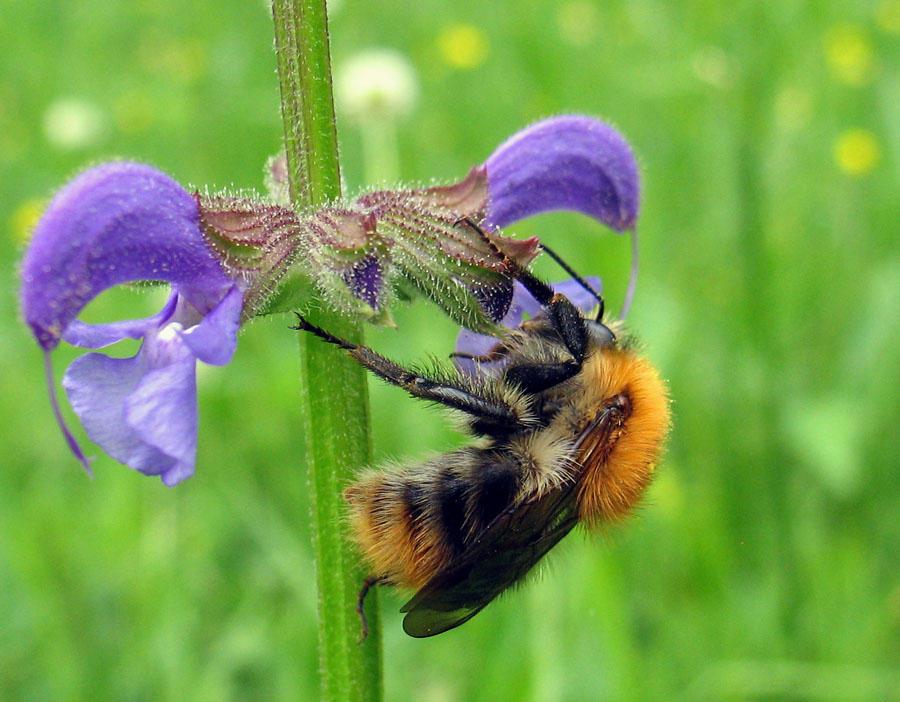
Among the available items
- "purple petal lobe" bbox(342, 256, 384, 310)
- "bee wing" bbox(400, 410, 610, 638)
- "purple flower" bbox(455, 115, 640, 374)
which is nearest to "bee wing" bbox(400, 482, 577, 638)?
"bee wing" bbox(400, 410, 610, 638)

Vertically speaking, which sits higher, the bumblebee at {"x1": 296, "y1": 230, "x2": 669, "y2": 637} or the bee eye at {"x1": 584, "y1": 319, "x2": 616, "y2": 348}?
the bee eye at {"x1": 584, "y1": 319, "x2": 616, "y2": 348}

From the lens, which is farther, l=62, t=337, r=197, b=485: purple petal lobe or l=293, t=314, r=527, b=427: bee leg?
l=293, t=314, r=527, b=427: bee leg

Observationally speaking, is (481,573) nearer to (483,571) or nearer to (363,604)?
(483,571)

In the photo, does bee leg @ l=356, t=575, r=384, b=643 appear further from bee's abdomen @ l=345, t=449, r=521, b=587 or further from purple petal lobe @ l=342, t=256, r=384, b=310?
purple petal lobe @ l=342, t=256, r=384, b=310

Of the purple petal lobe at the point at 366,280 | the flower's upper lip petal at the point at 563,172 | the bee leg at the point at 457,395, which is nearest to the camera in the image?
the purple petal lobe at the point at 366,280

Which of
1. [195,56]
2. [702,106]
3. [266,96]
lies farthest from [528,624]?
[195,56]

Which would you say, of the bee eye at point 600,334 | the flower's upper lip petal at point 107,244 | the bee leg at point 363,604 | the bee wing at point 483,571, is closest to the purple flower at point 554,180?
the bee eye at point 600,334

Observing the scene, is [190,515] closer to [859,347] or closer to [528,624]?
[528,624]

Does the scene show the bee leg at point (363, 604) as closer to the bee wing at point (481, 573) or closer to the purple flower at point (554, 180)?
the bee wing at point (481, 573)
